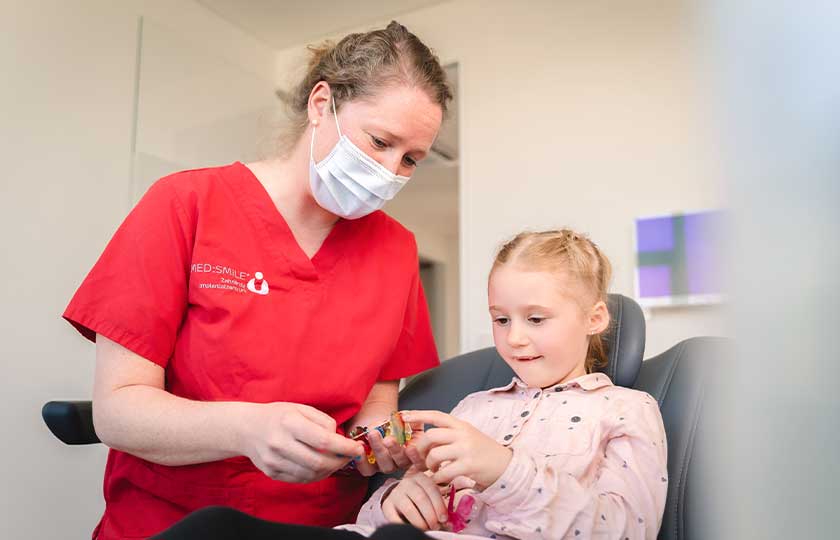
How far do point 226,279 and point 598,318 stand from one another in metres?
0.66

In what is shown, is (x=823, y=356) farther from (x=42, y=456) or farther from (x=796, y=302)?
(x=42, y=456)

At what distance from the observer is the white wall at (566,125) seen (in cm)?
283

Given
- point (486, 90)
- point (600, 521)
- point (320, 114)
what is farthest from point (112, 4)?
point (600, 521)

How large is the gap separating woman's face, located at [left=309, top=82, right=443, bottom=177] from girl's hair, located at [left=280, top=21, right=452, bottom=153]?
0.06 feet

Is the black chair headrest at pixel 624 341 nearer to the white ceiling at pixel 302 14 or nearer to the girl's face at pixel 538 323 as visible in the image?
the girl's face at pixel 538 323

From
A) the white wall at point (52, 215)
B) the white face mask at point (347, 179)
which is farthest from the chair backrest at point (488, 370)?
the white wall at point (52, 215)

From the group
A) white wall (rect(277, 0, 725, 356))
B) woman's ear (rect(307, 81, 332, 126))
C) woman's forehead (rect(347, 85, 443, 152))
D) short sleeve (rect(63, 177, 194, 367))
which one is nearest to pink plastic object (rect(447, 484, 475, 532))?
short sleeve (rect(63, 177, 194, 367))

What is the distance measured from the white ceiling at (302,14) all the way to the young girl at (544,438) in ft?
8.41

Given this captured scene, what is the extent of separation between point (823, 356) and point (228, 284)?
1009mm

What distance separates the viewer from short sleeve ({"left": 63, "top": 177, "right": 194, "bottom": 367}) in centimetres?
110

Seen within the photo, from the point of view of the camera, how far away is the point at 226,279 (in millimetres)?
1185

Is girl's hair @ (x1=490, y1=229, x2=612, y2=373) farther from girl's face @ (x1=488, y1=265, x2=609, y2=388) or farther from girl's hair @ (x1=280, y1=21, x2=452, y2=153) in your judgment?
girl's hair @ (x1=280, y1=21, x2=452, y2=153)

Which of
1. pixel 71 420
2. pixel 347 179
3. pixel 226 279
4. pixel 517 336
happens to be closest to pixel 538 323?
pixel 517 336

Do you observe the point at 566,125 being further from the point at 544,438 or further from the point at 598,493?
the point at 598,493
